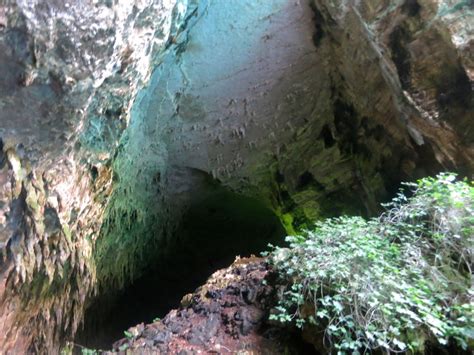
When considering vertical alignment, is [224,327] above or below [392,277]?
below

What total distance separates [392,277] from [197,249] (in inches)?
235

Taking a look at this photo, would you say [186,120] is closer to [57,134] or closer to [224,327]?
[57,134]

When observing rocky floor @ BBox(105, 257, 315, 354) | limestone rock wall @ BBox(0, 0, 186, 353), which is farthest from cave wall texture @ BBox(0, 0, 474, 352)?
rocky floor @ BBox(105, 257, 315, 354)

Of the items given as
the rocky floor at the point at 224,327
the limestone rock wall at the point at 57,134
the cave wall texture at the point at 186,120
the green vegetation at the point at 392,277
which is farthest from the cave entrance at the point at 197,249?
the green vegetation at the point at 392,277

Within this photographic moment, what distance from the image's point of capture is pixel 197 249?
837cm

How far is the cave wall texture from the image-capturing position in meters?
2.70

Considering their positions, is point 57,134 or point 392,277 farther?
point 57,134

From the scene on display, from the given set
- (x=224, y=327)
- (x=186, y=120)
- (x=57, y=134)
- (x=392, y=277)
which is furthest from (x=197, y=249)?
(x=392, y=277)

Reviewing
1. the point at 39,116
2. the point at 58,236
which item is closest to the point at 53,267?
the point at 58,236

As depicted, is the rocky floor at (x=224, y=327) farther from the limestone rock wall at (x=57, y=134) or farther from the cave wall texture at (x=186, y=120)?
the cave wall texture at (x=186, y=120)

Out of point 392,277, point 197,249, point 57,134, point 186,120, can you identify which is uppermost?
point 186,120

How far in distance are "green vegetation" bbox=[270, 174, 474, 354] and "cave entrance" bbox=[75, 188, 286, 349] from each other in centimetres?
411

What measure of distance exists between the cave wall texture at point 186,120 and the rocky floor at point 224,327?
116cm

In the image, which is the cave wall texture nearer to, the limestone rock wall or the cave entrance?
the limestone rock wall
